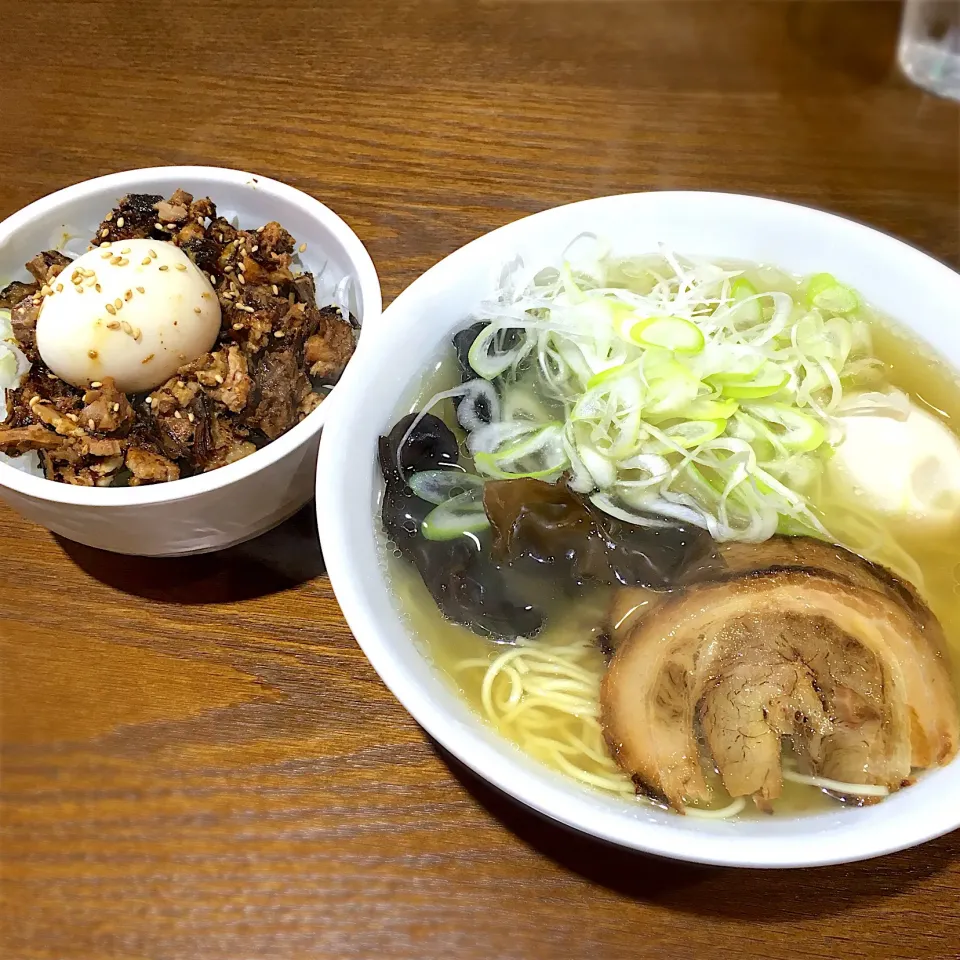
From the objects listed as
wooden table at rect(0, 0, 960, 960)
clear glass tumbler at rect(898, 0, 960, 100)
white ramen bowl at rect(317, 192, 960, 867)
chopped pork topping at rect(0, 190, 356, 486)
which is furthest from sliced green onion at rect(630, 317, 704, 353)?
clear glass tumbler at rect(898, 0, 960, 100)

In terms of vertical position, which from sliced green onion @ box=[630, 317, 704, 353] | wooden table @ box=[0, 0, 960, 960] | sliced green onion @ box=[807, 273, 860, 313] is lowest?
wooden table @ box=[0, 0, 960, 960]

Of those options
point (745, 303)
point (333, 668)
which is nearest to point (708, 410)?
point (745, 303)

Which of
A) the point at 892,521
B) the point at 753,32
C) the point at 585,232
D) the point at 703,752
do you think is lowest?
the point at 703,752

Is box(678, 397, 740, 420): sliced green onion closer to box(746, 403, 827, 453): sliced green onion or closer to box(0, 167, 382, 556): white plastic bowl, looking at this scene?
box(746, 403, 827, 453): sliced green onion

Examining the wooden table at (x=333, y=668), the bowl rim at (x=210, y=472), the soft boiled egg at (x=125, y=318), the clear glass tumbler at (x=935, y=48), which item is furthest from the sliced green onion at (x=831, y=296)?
the clear glass tumbler at (x=935, y=48)

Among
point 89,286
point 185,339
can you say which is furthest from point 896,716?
point 89,286

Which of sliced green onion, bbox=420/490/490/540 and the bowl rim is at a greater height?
the bowl rim

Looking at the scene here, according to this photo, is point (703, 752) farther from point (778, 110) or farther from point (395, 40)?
point (395, 40)
